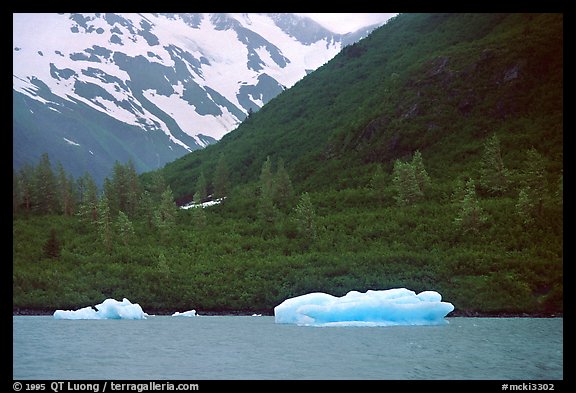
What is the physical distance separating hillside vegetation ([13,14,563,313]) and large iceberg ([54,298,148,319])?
1274cm

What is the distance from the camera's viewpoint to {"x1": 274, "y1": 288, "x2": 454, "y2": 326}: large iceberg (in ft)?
235

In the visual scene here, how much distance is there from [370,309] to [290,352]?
26707mm

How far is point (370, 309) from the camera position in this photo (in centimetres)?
7212

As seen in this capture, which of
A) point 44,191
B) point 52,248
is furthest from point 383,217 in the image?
point 44,191

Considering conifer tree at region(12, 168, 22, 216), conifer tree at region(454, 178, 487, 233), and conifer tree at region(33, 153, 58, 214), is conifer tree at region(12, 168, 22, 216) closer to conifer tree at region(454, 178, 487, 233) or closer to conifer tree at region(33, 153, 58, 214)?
conifer tree at region(33, 153, 58, 214)

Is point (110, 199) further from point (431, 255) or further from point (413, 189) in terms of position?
point (431, 255)

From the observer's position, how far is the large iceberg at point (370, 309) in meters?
71.6

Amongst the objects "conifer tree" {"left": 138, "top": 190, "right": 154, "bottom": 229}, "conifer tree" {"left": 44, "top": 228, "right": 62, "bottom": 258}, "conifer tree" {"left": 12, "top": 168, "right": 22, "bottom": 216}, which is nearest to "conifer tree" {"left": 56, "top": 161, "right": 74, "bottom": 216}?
"conifer tree" {"left": 12, "top": 168, "right": 22, "bottom": 216}

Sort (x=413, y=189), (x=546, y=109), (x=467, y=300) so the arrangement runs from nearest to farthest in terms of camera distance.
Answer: (x=467, y=300) → (x=413, y=189) → (x=546, y=109)

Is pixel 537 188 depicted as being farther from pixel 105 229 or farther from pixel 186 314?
pixel 105 229

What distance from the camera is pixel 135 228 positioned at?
135 meters

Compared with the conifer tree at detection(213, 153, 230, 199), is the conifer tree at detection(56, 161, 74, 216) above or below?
below
